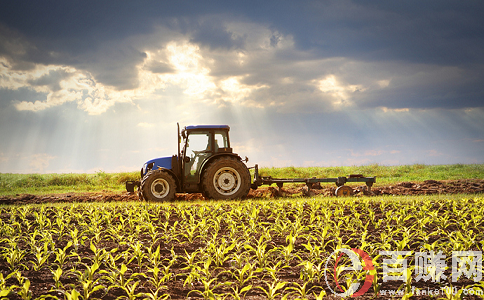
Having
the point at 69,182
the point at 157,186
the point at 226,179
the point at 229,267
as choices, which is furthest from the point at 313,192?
the point at 69,182

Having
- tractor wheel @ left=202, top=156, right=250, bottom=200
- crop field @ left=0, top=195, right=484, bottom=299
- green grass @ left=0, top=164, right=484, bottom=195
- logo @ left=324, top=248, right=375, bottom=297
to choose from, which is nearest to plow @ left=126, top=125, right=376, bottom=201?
tractor wheel @ left=202, top=156, right=250, bottom=200

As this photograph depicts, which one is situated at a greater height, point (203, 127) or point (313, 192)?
point (203, 127)

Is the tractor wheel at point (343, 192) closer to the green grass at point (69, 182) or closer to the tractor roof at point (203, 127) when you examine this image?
the tractor roof at point (203, 127)

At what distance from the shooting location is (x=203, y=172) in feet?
33.3

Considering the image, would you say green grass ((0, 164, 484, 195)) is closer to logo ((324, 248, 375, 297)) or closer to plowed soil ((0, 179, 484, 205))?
plowed soil ((0, 179, 484, 205))

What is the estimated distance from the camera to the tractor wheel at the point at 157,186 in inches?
388

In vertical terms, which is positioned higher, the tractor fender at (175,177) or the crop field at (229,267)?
the tractor fender at (175,177)

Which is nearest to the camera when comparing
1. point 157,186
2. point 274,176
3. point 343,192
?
point 157,186

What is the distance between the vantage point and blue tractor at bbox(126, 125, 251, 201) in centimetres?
998

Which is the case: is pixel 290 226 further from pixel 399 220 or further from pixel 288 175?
pixel 288 175

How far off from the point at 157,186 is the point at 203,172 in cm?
148

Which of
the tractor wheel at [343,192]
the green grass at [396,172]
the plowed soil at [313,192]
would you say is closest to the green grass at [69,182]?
the plowed soil at [313,192]

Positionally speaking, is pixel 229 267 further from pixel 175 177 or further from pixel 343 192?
pixel 343 192

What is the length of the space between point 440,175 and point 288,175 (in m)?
9.28
